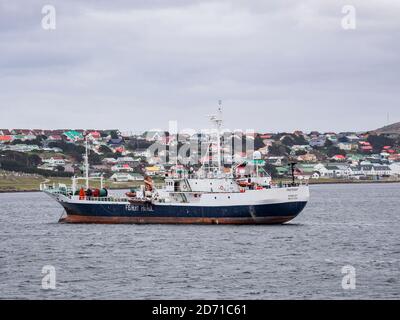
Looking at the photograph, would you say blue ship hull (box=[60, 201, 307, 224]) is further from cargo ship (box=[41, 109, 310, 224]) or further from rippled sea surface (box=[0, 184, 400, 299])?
rippled sea surface (box=[0, 184, 400, 299])

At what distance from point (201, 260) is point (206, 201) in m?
23.9

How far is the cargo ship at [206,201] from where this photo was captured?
89.0m

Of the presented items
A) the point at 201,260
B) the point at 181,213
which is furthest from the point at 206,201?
the point at 201,260

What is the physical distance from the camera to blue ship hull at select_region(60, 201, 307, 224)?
89.9 meters

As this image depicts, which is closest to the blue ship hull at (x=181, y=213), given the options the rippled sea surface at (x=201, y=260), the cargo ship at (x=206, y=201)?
the cargo ship at (x=206, y=201)

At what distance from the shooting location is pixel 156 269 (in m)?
63.2

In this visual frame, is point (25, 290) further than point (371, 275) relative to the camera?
No

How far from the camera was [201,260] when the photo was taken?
6738 cm

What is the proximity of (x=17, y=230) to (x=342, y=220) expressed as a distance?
126ft

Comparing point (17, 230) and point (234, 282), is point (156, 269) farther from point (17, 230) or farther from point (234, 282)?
point (17, 230)

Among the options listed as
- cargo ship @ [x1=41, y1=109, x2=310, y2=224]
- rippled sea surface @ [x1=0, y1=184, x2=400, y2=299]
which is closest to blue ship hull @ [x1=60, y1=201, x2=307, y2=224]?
cargo ship @ [x1=41, y1=109, x2=310, y2=224]

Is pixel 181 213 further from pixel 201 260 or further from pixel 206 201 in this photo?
pixel 201 260

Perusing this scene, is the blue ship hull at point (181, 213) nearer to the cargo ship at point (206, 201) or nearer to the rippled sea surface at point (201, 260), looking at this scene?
the cargo ship at point (206, 201)
